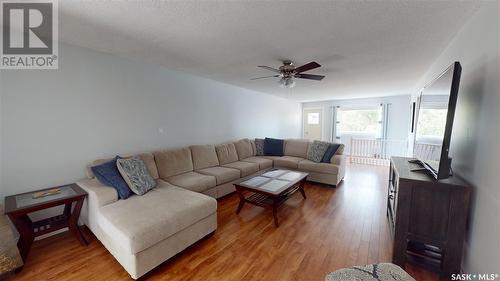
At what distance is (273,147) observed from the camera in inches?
201

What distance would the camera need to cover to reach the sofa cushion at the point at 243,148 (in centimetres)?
461

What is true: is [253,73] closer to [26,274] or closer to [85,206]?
[85,206]

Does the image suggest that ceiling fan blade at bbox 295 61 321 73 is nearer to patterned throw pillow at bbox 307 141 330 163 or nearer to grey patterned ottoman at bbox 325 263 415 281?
grey patterned ottoman at bbox 325 263 415 281

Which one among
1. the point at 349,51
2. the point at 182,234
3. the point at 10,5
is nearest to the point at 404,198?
the point at 349,51

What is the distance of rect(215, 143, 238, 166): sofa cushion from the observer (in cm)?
411

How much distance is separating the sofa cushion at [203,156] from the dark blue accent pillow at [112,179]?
1407mm

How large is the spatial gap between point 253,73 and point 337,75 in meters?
1.62

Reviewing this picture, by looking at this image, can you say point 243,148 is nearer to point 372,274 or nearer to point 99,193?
point 99,193

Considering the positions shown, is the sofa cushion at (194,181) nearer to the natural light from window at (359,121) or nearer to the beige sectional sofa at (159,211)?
the beige sectional sofa at (159,211)

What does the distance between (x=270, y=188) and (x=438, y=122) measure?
186cm

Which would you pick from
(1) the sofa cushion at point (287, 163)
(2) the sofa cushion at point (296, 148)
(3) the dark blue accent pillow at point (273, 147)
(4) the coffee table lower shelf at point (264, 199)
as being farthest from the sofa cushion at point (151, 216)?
(2) the sofa cushion at point (296, 148)

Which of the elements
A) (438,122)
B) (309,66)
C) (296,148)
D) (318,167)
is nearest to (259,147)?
(296,148)

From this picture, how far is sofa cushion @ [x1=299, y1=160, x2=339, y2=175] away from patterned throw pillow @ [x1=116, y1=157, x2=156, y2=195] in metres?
3.03

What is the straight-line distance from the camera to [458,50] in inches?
76.5
